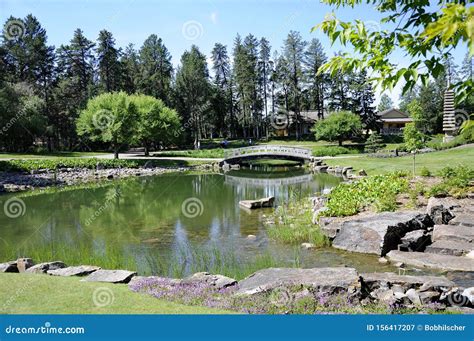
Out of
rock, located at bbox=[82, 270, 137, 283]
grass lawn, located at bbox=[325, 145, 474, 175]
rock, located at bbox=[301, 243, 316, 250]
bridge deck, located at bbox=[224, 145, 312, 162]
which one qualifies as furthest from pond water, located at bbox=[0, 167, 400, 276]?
bridge deck, located at bbox=[224, 145, 312, 162]

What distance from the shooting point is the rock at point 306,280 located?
6.72m

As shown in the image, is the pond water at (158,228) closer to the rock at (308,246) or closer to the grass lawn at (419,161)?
the rock at (308,246)

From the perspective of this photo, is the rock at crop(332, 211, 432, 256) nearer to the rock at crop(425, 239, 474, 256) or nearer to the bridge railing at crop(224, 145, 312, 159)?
the rock at crop(425, 239, 474, 256)

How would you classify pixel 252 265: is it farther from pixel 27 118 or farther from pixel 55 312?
pixel 27 118

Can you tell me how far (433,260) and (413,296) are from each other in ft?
12.8

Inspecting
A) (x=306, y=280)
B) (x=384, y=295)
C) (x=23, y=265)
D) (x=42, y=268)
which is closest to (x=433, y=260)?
(x=384, y=295)

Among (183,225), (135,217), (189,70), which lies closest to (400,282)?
(183,225)

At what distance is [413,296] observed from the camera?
22.1 ft

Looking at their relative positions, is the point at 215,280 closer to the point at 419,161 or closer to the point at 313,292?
the point at 313,292

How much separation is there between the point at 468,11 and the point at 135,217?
57.7 feet

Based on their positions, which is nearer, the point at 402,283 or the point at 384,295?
the point at 384,295

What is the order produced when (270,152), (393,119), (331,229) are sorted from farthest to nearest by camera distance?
(393,119) < (270,152) < (331,229)

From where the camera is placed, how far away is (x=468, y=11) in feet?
7.97

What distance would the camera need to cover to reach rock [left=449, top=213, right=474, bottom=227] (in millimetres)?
11938
